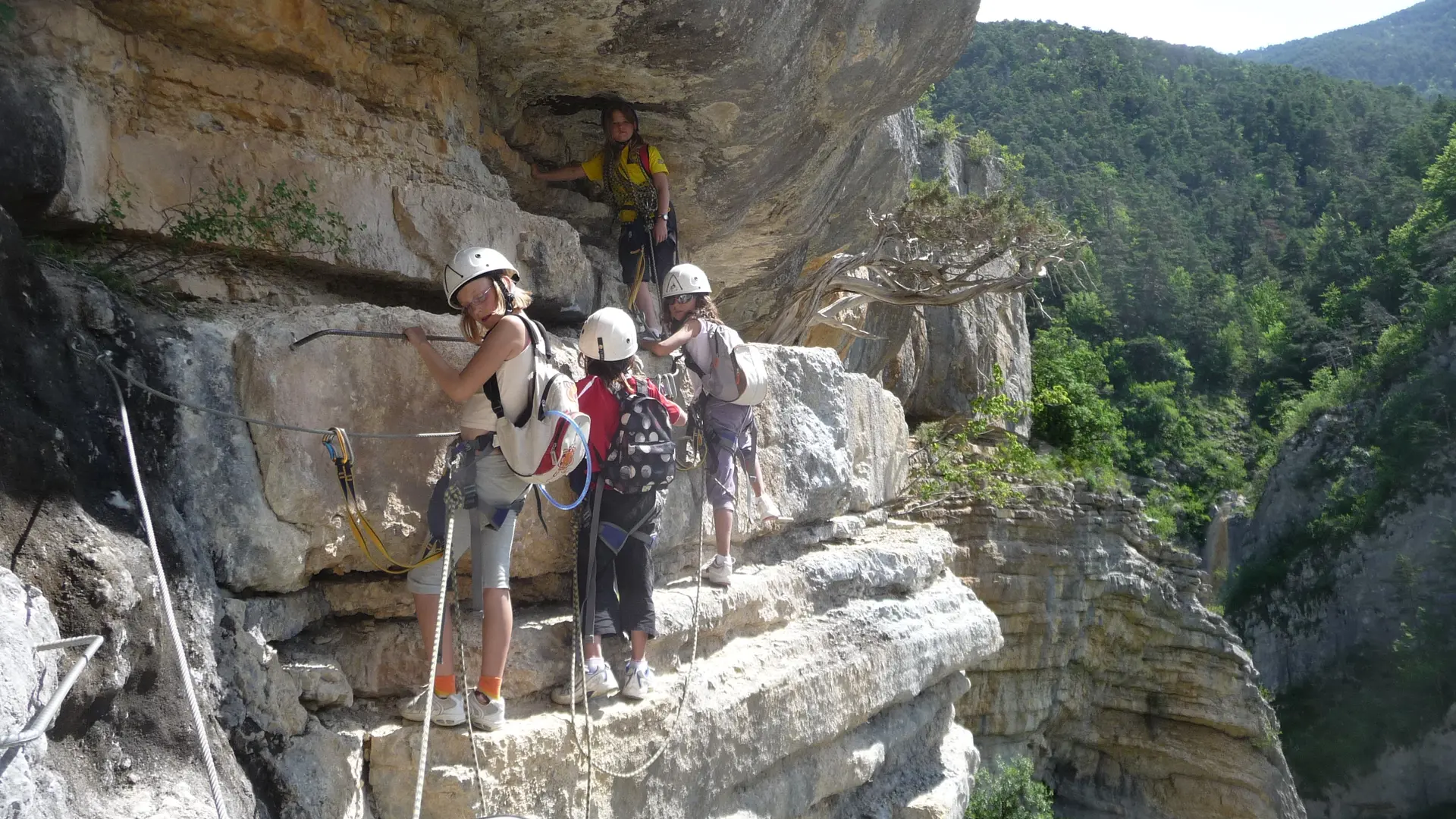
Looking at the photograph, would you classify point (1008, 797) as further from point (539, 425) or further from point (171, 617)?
point (171, 617)

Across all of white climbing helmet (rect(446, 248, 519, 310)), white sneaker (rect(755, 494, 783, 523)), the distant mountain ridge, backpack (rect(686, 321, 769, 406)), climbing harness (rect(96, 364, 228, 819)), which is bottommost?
white sneaker (rect(755, 494, 783, 523))

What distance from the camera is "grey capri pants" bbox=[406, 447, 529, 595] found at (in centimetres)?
388

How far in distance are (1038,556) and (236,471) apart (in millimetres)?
12343

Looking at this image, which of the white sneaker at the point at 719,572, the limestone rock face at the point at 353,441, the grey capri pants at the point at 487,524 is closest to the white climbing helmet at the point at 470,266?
the limestone rock face at the point at 353,441

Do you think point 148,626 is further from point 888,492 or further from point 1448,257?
point 1448,257

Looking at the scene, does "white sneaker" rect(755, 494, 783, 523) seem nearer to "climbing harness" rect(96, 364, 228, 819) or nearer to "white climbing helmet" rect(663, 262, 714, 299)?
"white climbing helmet" rect(663, 262, 714, 299)

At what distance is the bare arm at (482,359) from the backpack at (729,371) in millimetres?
1518

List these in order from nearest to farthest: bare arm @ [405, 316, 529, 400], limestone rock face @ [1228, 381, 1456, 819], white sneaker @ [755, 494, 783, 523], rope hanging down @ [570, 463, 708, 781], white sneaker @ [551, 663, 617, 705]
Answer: bare arm @ [405, 316, 529, 400], rope hanging down @ [570, 463, 708, 781], white sneaker @ [551, 663, 617, 705], white sneaker @ [755, 494, 783, 523], limestone rock face @ [1228, 381, 1456, 819]

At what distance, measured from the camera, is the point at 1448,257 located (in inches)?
1372

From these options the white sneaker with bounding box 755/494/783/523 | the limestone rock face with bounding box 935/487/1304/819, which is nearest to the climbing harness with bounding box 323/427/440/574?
the white sneaker with bounding box 755/494/783/523

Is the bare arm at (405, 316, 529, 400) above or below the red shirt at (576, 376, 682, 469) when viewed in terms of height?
above

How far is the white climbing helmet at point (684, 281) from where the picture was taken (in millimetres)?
5090

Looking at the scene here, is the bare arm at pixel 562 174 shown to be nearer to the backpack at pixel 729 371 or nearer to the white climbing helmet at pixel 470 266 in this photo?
the backpack at pixel 729 371

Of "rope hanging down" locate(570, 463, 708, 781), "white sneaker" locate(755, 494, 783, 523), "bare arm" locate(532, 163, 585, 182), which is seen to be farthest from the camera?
"bare arm" locate(532, 163, 585, 182)
